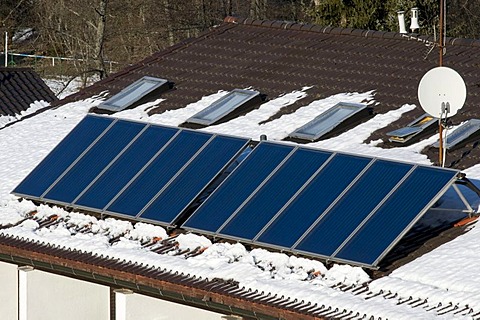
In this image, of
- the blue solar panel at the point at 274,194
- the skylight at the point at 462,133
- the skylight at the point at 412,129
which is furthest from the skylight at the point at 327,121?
the blue solar panel at the point at 274,194

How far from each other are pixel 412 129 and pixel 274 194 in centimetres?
253

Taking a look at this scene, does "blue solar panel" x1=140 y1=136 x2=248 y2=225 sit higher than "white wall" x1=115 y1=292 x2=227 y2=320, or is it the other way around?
"blue solar panel" x1=140 y1=136 x2=248 y2=225

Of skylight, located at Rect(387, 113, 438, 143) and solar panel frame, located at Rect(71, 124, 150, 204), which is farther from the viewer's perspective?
solar panel frame, located at Rect(71, 124, 150, 204)

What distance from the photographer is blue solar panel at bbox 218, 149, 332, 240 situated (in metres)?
14.1

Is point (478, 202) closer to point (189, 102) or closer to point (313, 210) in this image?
point (313, 210)

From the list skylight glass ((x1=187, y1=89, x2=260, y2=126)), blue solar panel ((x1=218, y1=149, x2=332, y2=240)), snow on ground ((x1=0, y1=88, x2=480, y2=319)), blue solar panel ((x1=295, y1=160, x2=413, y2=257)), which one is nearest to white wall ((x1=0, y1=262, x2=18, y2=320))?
snow on ground ((x1=0, y1=88, x2=480, y2=319))

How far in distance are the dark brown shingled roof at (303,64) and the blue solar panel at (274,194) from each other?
78.5 inches

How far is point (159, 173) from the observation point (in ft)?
51.3

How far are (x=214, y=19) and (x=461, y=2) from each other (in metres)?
9.51

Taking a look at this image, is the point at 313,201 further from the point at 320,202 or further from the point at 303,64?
the point at 303,64

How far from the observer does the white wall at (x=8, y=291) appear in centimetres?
1698

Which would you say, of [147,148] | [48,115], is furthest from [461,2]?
[147,148]

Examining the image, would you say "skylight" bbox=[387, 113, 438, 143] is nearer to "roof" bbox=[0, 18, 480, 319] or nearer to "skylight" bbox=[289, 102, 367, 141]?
"roof" bbox=[0, 18, 480, 319]

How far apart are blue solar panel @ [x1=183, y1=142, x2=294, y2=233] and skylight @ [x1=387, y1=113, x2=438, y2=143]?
1647 mm
